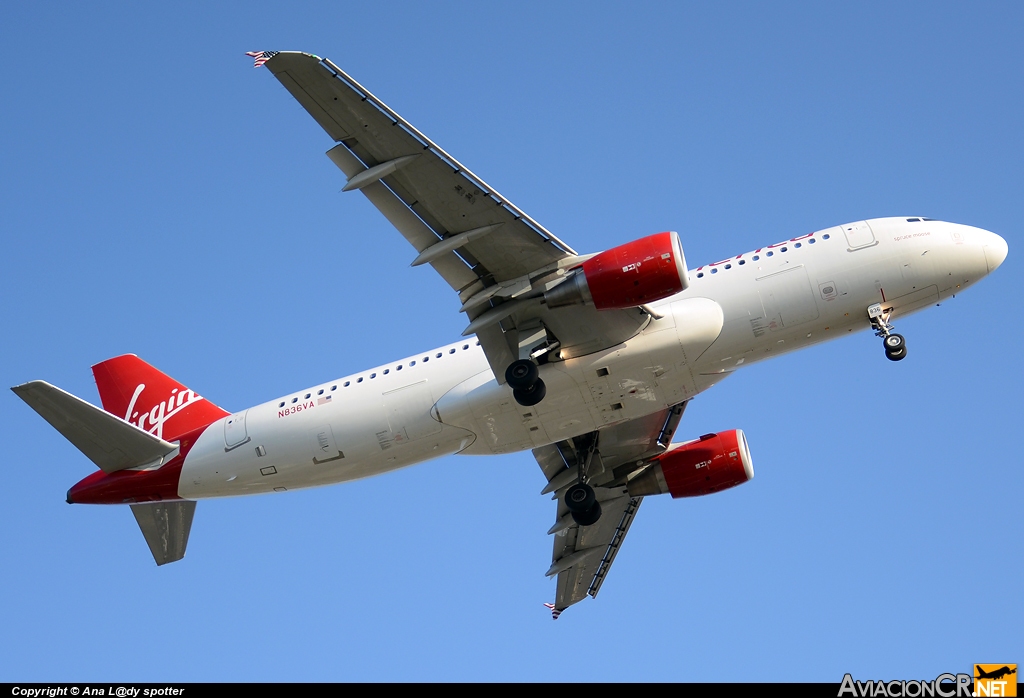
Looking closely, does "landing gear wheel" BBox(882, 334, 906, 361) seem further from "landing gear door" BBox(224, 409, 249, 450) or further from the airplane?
"landing gear door" BBox(224, 409, 249, 450)

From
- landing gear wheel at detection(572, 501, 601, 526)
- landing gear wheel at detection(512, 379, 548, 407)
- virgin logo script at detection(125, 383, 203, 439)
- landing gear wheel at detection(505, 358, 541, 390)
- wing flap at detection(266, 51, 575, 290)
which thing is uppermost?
wing flap at detection(266, 51, 575, 290)

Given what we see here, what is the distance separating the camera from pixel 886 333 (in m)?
29.5

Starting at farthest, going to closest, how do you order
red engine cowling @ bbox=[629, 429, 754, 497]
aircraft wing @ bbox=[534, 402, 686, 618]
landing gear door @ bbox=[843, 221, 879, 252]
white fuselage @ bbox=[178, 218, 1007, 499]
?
aircraft wing @ bbox=[534, 402, 686, 618]
red engine cowling @ bbox=[629, 429, 754, 497]
landing gear door @ bbox=[843, 221, 879, 252]
white fuselage @ bbox=[178, 218, 1007, 499]

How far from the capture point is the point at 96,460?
31719mm

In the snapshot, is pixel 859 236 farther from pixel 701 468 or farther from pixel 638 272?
pixel 701 468

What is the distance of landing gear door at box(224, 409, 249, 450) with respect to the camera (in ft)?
103

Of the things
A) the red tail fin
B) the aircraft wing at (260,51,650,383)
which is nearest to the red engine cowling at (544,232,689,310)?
the aircraft wing at (260,51,650,383)

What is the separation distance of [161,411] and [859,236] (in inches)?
907

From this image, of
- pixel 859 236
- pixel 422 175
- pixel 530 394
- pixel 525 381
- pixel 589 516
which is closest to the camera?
pixel 422 175

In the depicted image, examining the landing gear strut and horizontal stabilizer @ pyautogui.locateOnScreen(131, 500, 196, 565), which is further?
the landing gear strut

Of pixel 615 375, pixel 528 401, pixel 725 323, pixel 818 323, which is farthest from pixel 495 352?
pixel 818 323

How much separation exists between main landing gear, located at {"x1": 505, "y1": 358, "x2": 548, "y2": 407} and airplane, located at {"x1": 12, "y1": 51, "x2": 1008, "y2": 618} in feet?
0.14


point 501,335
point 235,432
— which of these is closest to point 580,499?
point 501,335

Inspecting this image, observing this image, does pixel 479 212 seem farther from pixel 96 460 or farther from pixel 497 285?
pixel 96 460
